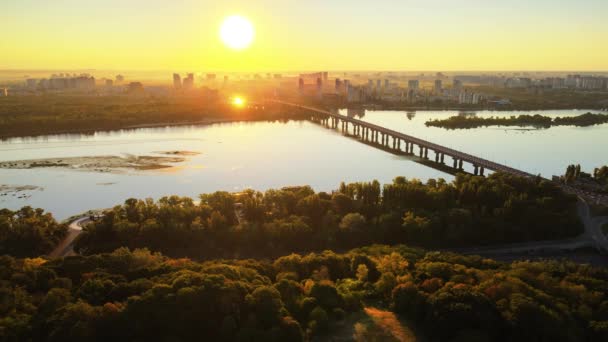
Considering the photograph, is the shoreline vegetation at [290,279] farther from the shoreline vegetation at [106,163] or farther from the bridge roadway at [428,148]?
the shoreline vegetation at [106,163]

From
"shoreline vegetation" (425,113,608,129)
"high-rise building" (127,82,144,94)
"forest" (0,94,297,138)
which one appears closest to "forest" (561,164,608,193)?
"shoreline vegetation" (425,113,608,129)

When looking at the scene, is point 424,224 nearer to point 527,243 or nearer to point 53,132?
point 527,243

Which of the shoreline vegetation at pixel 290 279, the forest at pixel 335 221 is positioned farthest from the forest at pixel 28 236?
the forest at pixel 335 221

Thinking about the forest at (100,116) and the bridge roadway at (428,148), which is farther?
the forest at (100,116)

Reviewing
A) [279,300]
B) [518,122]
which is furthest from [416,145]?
[279,300]

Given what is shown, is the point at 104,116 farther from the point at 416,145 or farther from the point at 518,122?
the point at 518,122

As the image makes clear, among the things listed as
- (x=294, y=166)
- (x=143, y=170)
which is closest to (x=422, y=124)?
(x=294, y=166)

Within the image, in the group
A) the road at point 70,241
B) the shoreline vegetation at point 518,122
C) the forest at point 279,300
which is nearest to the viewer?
the forest at point 279,300
